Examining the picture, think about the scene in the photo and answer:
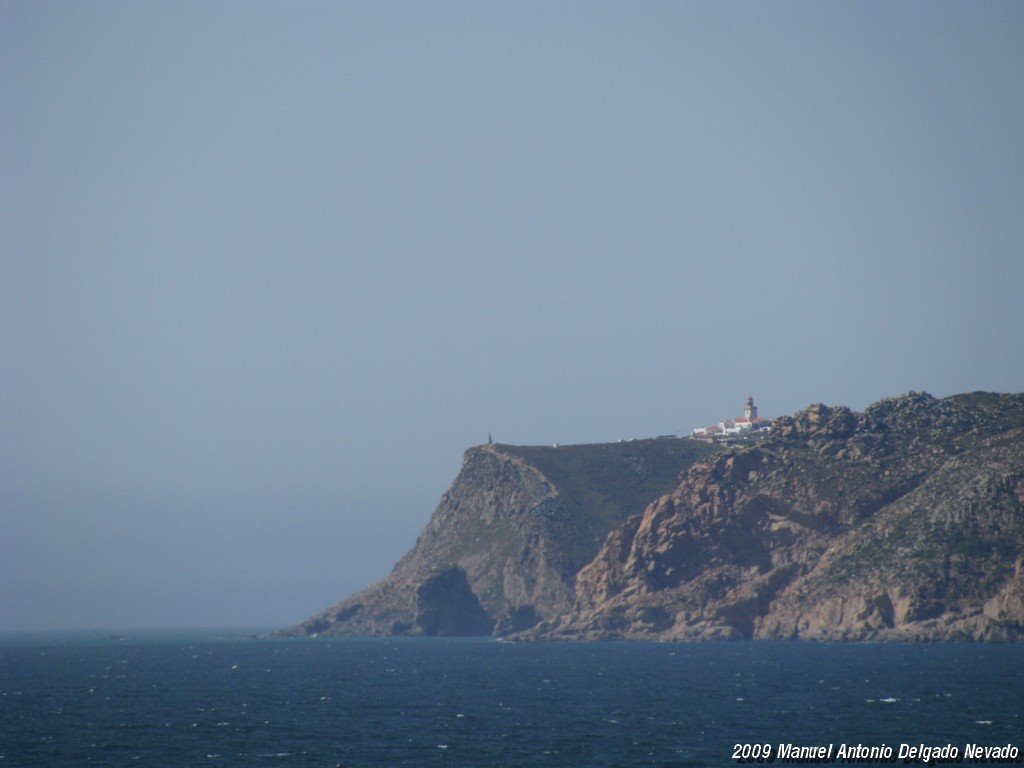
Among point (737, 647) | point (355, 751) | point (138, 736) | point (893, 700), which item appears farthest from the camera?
point (737, 647)

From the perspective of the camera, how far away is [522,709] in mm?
114938

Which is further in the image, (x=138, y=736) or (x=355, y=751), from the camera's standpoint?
(x=138, y=736)

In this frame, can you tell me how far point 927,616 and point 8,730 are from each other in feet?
384

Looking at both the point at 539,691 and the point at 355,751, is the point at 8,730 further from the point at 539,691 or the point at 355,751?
the point at 539,691

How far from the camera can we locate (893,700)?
4321 inches

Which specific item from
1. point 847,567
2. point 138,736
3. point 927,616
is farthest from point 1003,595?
point 138,736

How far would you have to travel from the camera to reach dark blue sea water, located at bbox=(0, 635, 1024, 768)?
294 ft

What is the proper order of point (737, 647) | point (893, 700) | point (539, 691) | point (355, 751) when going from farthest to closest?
point (737, 647) → point (539, 691) → point (893, 700) → point (355, 751)

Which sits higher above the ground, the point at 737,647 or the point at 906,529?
→ the point at 906,529

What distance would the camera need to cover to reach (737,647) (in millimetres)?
188250

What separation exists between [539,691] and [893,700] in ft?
116

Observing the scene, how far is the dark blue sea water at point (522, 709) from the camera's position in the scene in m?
89.7

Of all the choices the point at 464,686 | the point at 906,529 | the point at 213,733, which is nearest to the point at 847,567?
the point at 906,529

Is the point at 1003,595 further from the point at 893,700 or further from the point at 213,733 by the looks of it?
the point at 213,733
